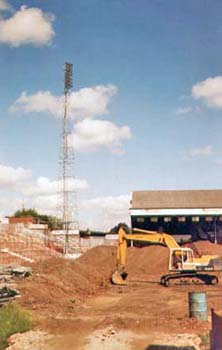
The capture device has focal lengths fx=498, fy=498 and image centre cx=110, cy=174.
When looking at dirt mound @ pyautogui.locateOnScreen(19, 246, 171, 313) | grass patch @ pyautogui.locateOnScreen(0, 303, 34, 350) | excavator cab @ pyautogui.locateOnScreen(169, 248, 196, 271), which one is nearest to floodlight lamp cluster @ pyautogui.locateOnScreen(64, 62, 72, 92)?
dirt mound @ pyautogui.locateOnScreen(19, 246, 171, 313)

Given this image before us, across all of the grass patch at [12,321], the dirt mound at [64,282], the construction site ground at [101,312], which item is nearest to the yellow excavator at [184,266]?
the construction site ground at [101,312]

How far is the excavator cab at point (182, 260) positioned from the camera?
28625mm

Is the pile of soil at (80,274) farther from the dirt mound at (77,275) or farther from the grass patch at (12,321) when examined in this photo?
the grass patch at (12,321)

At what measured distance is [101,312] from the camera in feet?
65.4

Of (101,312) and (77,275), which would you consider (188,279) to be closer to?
(77,275)

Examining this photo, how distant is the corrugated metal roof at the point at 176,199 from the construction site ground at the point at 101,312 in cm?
2300

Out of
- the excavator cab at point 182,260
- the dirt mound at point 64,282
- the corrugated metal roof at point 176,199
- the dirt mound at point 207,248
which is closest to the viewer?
the dirt mound at point 64,282

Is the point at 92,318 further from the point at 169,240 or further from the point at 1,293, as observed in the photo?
the point at 169,240

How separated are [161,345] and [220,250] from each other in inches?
1346

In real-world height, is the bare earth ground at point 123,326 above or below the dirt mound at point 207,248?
below

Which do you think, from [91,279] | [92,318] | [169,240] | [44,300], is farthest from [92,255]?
[92,318]

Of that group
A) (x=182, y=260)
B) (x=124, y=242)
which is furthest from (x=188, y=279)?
(x=124, y=242)

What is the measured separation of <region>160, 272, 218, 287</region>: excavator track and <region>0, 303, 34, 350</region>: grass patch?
12804 millimetres

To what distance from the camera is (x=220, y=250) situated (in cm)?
4659
